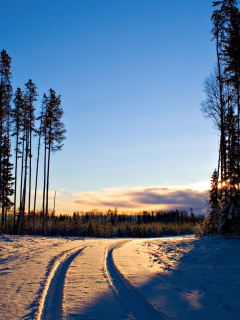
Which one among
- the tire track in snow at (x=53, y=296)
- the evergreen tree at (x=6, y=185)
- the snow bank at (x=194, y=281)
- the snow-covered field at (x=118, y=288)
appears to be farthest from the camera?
the evergreen tree at (x=6, y=185)

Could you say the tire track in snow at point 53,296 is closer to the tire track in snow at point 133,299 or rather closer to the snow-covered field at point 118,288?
the snow-covered field at point 118,288

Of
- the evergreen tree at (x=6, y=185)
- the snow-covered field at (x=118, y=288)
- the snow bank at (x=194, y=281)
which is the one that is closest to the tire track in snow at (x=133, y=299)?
the snow-covered field at (x=118, y=288)

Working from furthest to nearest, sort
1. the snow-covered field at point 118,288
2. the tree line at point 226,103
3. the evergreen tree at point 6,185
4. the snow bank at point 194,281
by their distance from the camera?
the evergreen tree at point 6,185 < the tree line at point 226,103 < the snow bank at point 194,281 < the snow-covered field at point 118,288

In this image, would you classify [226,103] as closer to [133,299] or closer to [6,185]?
[133,299]

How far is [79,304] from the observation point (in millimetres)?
5438

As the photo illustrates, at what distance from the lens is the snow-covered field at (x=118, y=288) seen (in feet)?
16.8

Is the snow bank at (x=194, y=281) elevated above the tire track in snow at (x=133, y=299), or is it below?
below

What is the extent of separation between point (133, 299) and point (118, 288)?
89cm

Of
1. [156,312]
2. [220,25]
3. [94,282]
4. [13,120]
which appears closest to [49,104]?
[13,120]

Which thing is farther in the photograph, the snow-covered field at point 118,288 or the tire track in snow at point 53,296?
the snow-covered field at point 118,288

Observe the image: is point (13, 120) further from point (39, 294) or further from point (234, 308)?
point (234, 308)

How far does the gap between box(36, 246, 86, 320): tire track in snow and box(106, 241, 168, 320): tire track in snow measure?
1.38 m

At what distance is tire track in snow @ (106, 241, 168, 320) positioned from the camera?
4953 mm

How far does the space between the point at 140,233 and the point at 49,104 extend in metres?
34.3
